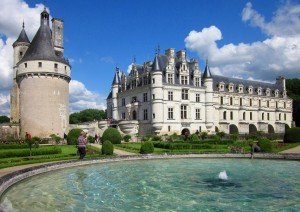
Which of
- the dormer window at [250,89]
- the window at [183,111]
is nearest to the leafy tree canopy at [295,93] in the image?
the dormer window at [250,89]

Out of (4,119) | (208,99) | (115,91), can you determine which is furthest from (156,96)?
(4,119)

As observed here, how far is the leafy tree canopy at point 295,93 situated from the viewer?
3110 inches

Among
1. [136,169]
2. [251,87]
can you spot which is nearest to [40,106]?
Result: [136,169]

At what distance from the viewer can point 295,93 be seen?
277 ft

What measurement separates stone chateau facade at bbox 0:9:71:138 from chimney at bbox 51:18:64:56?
3221 millimetres

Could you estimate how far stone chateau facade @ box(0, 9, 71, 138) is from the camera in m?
41.8

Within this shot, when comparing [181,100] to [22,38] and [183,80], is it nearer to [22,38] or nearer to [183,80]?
[183,80]

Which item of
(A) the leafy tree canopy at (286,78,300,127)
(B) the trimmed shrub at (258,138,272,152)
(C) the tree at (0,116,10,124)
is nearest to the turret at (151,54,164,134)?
(B) the trimmed shrub at (258,138,272,152)

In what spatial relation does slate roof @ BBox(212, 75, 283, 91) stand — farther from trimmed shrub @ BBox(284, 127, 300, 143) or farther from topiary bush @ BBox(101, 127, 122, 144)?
topiary bush @ BBox(101, 127, 122, 144)

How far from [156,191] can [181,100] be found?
40.7m

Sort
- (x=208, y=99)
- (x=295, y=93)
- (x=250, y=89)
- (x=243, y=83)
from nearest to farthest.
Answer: (x=208, y=99)
(x=250, y=89)
(x=243, y=83)
(x=295, y=93)

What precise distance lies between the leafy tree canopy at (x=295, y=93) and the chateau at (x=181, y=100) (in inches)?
556

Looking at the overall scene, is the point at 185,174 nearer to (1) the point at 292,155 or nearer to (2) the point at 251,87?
(1) the point at 292,155

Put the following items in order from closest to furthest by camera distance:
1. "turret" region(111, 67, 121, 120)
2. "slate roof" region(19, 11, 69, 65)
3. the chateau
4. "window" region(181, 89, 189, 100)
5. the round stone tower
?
the round stone tower → "slate roof" region(19, 11, 69, 65) → the chateau → "window" region(181, 89, 189, 100) → "turret" region(111, 67, 121, 120)
